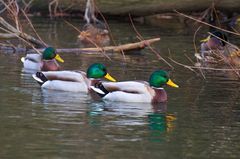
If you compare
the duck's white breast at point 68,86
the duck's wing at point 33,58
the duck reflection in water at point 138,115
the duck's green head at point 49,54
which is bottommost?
the duck reflection in water at point 138,115

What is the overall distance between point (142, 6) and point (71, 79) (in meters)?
9.90

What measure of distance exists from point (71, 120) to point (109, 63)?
677 cm

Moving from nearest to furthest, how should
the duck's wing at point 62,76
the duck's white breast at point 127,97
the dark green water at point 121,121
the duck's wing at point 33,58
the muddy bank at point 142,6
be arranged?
the dark green water at point 121,121
the duck's white breast at point 127,97
the duck's wing at point 62,76
the duck's wing at point 33,58
the muddy bank at point 142,6

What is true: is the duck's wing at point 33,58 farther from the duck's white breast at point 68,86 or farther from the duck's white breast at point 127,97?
the duck's white breast at point 127,97

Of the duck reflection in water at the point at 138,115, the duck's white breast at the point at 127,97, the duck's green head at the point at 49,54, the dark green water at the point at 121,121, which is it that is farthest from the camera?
the duck's green head at the point at 49,54

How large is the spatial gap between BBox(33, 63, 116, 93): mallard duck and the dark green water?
9.6 inches

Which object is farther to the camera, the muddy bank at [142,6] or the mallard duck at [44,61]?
the muddy bank at [142,6]

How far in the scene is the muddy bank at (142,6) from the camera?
921 inches

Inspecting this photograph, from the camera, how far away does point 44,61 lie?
18.0 metres

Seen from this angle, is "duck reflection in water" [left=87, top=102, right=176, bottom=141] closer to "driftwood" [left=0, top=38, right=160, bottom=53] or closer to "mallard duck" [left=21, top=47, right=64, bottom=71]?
"mallard duck" [left=21, top=47, right=64, bottom=71]

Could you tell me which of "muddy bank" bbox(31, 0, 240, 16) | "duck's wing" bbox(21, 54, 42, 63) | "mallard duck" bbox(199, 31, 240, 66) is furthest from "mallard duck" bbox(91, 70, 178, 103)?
"muddy bank" bbox(31, 0, 240, 16)

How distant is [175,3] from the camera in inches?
931

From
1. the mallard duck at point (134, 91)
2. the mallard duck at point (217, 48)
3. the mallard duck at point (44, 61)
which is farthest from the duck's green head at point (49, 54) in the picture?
the mallard duck at point (134, 91)

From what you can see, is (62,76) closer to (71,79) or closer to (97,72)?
(71,79)
